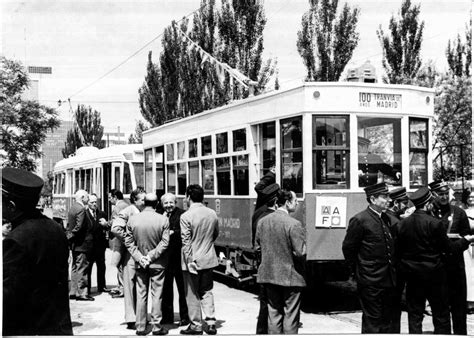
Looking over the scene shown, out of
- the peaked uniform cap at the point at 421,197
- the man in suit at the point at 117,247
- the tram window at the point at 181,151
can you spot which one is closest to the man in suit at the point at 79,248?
the man in suit at the point at 117,247

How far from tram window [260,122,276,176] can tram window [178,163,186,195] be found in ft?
9.03

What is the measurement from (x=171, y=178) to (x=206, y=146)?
6.06ft

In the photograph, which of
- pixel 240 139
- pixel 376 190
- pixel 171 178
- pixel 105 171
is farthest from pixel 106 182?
pixel 376 190

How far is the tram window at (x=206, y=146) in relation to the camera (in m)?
11.9

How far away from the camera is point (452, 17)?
9148mm

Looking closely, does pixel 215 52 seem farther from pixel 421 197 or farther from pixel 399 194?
pixel 421 197

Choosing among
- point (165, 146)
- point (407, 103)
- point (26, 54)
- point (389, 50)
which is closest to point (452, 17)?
point (407, 103)

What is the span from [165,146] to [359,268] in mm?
7628

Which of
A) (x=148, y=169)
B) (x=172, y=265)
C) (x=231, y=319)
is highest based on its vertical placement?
(x=148, y=169)

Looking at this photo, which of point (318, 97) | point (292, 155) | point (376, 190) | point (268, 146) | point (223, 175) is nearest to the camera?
point (376, 190)

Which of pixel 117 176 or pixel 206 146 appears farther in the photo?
pixel 117 176

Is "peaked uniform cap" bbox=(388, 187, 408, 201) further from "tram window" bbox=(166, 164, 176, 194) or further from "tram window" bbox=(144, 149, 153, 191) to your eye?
"tram window" bbox=(144, 149, 153, 191)

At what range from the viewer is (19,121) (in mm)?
10070

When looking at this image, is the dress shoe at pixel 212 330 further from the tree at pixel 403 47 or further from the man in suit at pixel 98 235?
the tree at pixel 403 47
